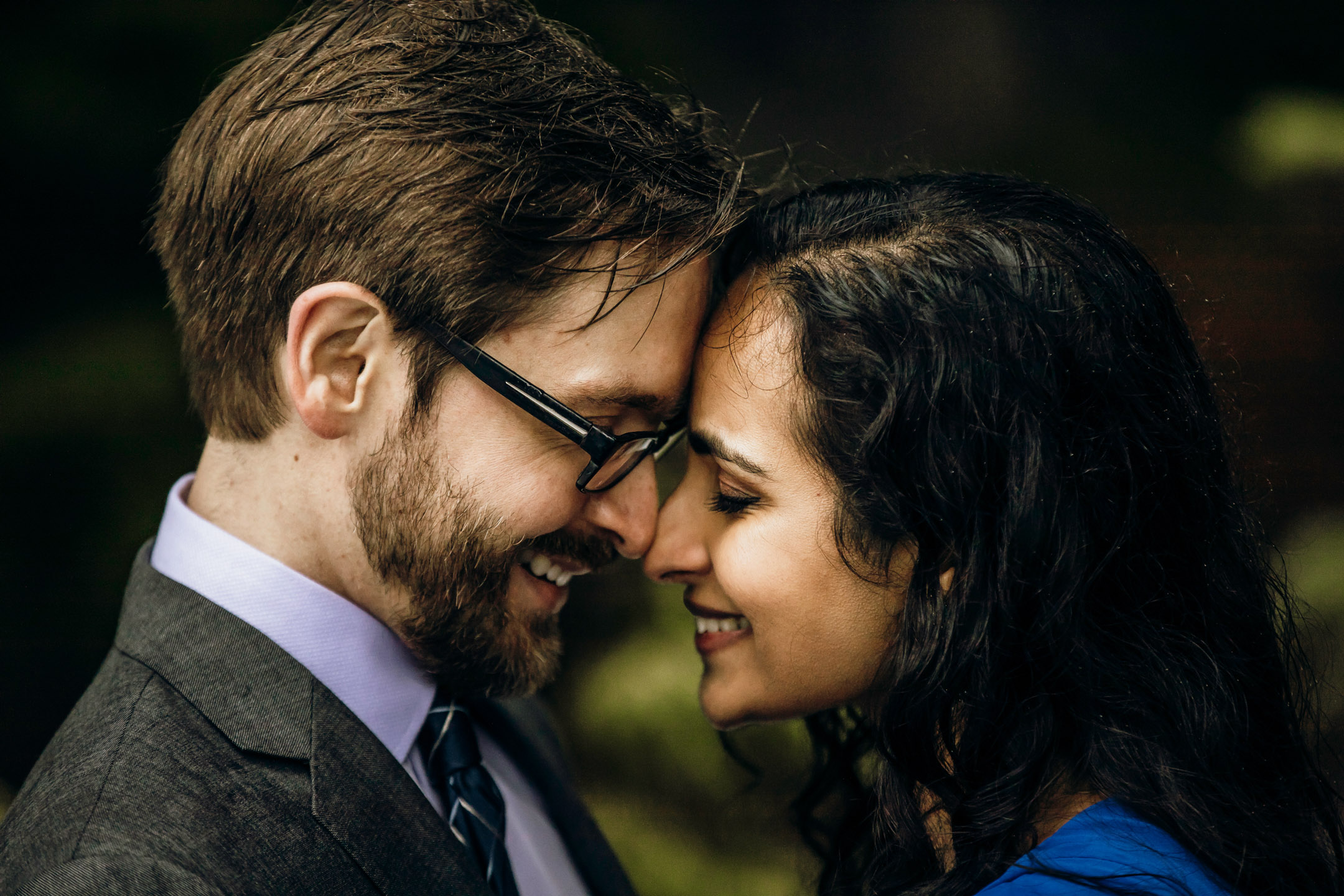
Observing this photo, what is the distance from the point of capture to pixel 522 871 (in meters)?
1.90

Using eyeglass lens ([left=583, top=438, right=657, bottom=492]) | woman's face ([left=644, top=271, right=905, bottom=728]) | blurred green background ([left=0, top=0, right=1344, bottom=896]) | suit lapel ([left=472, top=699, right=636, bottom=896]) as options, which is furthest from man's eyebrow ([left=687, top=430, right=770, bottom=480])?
blurred green background ([left=0, top=0, right=1344, bottom=896])

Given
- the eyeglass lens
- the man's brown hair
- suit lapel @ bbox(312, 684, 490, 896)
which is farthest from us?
the eyeglass lens

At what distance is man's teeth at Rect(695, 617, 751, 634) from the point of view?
1893 mm

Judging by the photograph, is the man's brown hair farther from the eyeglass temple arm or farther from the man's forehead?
the man's forehead

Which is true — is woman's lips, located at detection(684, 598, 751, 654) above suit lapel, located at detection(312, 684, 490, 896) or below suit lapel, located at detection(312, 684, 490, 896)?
above

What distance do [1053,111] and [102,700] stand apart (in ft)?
11.3

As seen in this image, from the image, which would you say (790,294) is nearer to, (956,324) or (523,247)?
(956,324)

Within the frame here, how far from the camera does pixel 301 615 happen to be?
1611mm

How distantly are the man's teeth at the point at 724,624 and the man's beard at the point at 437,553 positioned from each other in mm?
395

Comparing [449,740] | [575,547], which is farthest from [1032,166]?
[449,740]

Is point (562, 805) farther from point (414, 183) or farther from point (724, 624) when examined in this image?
point (414, 183)

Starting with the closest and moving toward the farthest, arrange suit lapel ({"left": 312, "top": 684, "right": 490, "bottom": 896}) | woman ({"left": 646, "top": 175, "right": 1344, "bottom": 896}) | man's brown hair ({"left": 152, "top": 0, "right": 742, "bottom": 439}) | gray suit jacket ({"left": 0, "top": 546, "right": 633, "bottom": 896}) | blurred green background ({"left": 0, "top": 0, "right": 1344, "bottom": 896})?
gray suit jacket ({"left": 0, "top": 546, "right": 633, "bottom": 896})
suit lapel ({"left": 312, "top": 684, "right": 490, "bottom": 896})
woman ({"left": 646, "top": 175, "right": 1344, "bottom": 896})
man's brown hair ({"left": 152, "top": 0, "right": 742, "bottom": 439})
blurred green background ({"left": 0, "top": 0, "right": 1344, "bottom": 896})

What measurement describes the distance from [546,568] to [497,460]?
32 centimetres

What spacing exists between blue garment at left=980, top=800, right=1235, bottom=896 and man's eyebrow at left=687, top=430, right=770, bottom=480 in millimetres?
743
